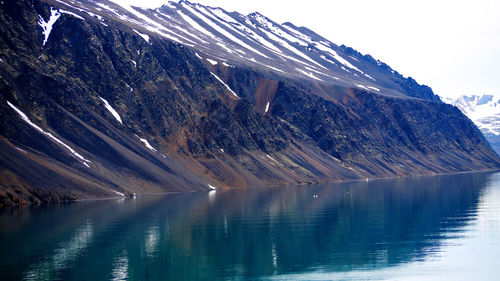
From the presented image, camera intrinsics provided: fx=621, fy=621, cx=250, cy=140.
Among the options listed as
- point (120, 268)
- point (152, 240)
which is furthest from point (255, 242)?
point (120, 268)

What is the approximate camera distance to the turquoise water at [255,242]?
47125mm

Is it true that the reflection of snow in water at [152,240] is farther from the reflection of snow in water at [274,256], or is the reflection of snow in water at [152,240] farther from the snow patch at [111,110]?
the snow patch at [111,110]

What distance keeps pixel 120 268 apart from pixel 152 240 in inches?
596

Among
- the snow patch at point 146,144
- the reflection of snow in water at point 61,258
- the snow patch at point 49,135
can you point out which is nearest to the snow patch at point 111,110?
the snow patch at point 146,144

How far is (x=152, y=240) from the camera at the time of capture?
64.3 metres

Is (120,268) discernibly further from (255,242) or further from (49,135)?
(49,135)

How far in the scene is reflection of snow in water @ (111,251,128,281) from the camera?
45.8m

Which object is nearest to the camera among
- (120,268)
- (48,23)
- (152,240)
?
(120,268)

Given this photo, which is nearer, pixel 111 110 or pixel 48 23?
pixel 111 110

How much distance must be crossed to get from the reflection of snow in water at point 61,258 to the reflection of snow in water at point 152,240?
237 inches

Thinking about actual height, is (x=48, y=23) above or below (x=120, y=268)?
above

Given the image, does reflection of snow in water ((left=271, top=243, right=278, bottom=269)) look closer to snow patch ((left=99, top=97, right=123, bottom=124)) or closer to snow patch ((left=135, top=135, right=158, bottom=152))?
snow patch ((left=135, top=135, right=158, bottom=152))

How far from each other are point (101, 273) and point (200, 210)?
49.7 metres

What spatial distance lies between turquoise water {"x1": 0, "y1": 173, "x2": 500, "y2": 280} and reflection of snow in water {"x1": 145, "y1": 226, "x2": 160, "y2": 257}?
11 centimetres
